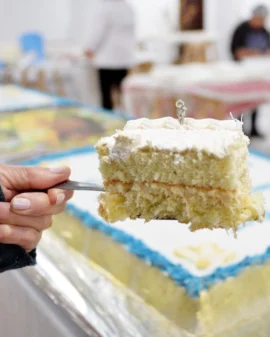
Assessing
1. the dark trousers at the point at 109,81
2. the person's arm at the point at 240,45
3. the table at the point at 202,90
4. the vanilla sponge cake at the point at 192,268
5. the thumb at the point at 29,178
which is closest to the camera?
the thumb at the point at 29,178

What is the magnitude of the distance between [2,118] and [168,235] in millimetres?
1694

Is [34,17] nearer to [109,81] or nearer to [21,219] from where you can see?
[109,81]

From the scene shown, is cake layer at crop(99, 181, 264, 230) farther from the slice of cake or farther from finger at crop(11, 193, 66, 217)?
finger at crop(11, 193, 66, 217)

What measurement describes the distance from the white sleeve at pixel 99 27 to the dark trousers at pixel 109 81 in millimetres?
292

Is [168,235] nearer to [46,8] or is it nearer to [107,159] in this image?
[107,159]

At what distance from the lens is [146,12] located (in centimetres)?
884

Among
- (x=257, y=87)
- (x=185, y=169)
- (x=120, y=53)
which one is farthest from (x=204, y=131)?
(x=120, y=53)

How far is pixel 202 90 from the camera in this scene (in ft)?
12.4

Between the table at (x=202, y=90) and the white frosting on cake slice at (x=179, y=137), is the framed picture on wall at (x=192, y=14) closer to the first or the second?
the table at (x=202, y=90)

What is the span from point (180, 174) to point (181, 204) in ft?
0.21

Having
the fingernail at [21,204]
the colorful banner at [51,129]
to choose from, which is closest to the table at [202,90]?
the colorful banner at [51,129]

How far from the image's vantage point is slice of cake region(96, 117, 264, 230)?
2.77 ft

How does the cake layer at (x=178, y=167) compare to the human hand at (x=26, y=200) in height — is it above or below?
above

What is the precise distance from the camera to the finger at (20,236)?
93cm
